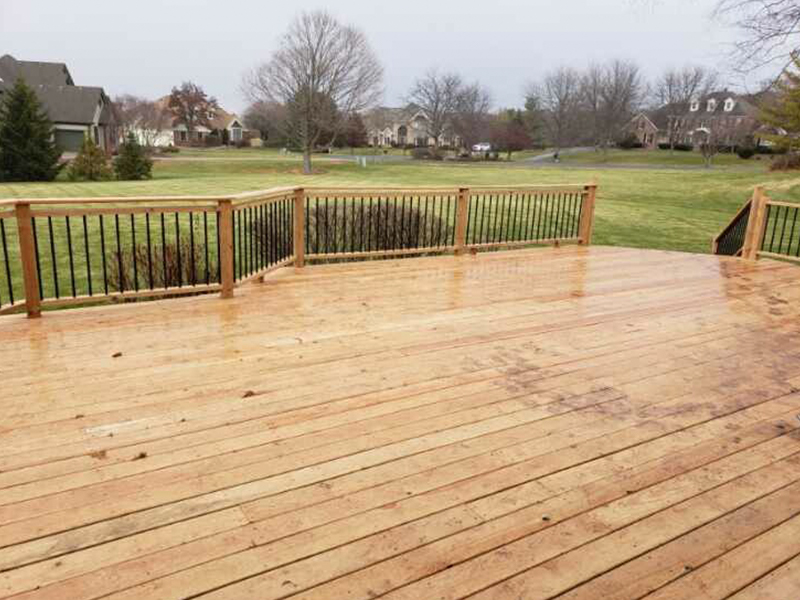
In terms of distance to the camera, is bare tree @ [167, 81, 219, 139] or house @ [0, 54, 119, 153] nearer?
house @ [0, 54, 119, 153]

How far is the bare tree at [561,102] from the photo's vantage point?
53219 millimetres

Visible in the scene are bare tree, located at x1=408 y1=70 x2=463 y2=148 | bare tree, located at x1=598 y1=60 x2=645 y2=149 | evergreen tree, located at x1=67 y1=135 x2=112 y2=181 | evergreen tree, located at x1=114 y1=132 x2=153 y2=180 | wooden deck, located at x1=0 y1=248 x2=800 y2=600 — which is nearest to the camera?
wooden deck, located at x1=0 y1=248 x2=800 y2=600

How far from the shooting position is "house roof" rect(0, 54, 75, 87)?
33594 mm

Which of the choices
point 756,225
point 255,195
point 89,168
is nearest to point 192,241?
point 255,195

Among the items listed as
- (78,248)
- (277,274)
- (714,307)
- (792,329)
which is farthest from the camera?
(78,248)

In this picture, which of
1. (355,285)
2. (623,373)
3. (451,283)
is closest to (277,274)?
(355,285)

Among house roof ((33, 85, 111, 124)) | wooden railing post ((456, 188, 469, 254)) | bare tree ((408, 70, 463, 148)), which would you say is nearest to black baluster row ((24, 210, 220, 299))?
wooden railing post ((456, 188, 469, 254))

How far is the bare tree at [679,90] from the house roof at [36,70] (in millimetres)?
45753

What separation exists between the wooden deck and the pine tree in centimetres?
2279

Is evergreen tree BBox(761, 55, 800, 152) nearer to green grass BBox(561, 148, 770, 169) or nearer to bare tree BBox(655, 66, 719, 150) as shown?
green grass BBox(561, 148, 770, 169)

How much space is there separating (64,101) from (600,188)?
95.1ft

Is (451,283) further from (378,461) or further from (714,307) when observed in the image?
(378,461)

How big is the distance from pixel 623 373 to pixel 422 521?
2.07 meters

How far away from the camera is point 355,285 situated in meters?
5.89
